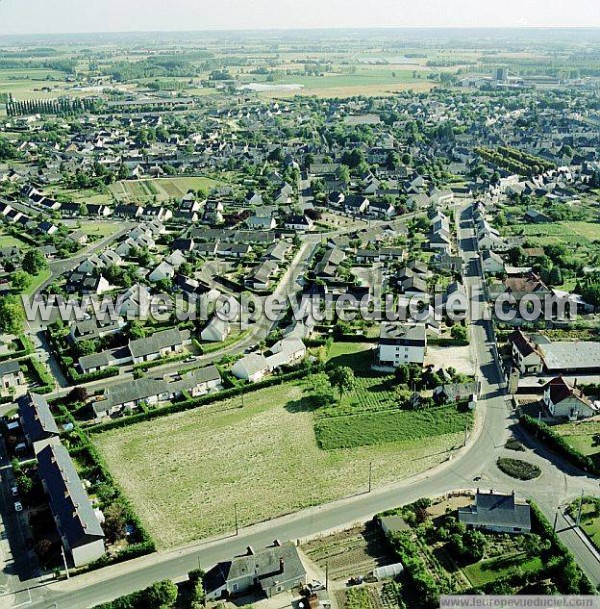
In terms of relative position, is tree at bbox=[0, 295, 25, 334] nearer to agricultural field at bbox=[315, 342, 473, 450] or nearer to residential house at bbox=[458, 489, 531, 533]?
agricultural field at bbox=[315, 342, 473, 450]

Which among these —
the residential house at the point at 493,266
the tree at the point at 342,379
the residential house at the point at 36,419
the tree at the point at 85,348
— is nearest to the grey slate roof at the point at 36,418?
the residential house at the point at 36,419

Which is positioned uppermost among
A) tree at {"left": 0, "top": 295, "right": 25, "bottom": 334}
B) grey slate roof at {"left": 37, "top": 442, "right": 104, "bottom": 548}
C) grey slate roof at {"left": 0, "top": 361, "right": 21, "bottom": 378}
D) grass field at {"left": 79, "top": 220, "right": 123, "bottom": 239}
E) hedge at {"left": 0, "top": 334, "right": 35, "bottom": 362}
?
grass field at {"left": 79, "top": 220, "right": 123, "bottom": 239}

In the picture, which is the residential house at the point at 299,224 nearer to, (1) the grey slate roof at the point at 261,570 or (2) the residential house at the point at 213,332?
(2) the residential house at the point at 213,332

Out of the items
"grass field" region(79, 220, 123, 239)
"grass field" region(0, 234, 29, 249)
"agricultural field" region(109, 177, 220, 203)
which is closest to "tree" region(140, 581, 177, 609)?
"grass field" region(0, 234, 29, 249)

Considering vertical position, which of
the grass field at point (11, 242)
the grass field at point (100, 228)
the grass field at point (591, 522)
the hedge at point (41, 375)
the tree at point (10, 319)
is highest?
the grass field at point (100, 228)

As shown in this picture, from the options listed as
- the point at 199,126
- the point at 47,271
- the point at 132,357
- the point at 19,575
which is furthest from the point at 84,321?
the point at 199,126

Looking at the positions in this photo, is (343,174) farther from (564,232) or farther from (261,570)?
(261,570)
